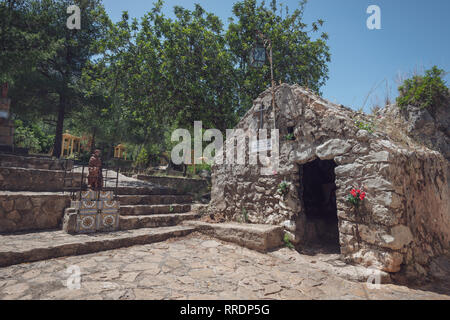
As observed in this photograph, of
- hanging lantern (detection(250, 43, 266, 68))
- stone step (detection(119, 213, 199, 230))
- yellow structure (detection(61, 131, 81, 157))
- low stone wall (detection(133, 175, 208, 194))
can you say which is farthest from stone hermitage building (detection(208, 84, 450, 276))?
yellow structure (detection(61, 131, 81, 157))

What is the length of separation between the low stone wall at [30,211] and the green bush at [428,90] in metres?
13.0

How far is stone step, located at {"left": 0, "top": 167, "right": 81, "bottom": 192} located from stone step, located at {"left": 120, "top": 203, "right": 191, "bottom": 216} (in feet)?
6.42

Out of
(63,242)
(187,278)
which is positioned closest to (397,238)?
(187,278)

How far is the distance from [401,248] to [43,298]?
493 centimetres

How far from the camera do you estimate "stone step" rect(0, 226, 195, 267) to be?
3.66m

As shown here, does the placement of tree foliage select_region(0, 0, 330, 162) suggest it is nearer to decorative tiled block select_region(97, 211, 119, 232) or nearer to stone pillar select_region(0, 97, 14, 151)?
stone pillar select_region(0, 97, 14, 151)

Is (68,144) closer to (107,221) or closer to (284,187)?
(107,221)

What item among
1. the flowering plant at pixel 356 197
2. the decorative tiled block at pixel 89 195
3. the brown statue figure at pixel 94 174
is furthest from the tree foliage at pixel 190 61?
the flowering plant at pixel 356 197

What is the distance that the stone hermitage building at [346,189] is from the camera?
Result: 154 inches

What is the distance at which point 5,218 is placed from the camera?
4.84 m

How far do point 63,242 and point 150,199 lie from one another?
3173 millimetres

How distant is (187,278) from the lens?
3.48 metres
